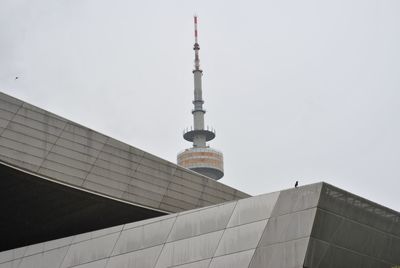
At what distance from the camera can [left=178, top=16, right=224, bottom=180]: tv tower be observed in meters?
150

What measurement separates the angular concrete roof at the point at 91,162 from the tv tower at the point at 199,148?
4434 inches

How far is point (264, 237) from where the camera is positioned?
2102cm

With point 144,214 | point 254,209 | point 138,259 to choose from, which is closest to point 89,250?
point 138,259

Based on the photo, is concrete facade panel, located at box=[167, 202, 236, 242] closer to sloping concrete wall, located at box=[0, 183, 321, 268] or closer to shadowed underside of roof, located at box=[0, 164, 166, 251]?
sloping concrete wall, located at box=[0, 183, 321, 268]

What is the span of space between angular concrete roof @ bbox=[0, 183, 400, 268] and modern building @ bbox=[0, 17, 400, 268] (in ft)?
0.10

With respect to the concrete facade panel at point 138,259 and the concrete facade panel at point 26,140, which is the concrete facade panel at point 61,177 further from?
the concrete facade panel at point 138,259

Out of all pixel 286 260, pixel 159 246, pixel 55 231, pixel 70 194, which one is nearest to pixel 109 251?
pixel 159 246

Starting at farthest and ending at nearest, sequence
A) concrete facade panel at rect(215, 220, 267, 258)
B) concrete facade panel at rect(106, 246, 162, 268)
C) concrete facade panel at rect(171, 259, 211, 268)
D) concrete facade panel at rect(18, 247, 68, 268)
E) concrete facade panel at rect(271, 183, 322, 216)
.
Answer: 1. concrete facade panel at rect(18, 247, 68, 268)
2. concrete facade panel at rect(106, 246, 162, 268)
3. concrete facade panel at rect(171, 259, 211, 268)
4. concrete facade panel at rect(215, 220, 267, 258)
5. concrete facade panel at rect(271, 183, 322, 216)

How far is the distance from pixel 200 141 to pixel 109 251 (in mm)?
132209

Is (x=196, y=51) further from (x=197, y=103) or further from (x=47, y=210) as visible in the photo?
(x=47, y=210)

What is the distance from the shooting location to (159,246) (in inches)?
912

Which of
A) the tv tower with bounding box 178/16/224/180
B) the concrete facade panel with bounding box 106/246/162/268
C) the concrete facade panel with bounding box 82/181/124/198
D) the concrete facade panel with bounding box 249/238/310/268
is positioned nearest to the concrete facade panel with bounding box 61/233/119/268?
the concrete facade panel with bounding box 106/246/162/268

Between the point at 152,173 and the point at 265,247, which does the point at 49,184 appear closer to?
the point at 152,173

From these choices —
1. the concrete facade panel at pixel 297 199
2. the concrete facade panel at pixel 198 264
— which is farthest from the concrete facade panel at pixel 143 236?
the concrete facade panel at pixel 297 199
